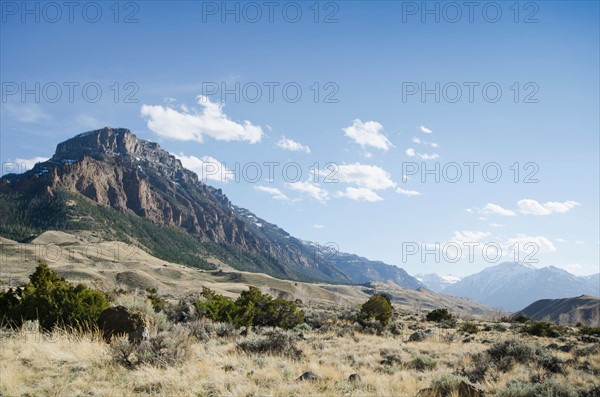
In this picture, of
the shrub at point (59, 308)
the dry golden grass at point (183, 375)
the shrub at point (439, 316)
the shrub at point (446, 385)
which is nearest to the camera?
the dry golden grass at point (183, 375)

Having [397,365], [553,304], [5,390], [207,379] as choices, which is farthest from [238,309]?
[553,304]

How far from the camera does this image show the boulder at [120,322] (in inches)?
475

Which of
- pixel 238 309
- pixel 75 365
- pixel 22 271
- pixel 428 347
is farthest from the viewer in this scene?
pixel 22 271

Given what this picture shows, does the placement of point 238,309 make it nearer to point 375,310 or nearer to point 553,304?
point 375,310

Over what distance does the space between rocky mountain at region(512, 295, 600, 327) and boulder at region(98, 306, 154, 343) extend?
348 feet

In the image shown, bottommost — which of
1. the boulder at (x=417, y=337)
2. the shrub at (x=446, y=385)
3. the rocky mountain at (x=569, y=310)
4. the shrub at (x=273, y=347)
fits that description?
the rocky mountain at (x=569, y=310)

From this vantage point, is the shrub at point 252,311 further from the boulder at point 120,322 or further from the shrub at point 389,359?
the shrub at point 389,359

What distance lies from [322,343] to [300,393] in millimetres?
10554

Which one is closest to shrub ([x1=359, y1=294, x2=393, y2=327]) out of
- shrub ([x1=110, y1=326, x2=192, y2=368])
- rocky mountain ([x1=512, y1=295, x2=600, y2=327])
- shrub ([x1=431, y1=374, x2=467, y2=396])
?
shrub ([x1=431, y1=374, x2=467, y2=396])

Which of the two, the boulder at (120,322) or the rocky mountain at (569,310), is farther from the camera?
the rocky mountain at (569,310)

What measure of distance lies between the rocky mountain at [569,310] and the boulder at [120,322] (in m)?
106

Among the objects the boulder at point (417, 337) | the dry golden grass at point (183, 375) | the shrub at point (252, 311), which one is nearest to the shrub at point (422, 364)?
the dry golden grass at point (183, 375)

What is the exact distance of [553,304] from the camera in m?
148

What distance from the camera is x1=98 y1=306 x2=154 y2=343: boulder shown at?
1207 cm
